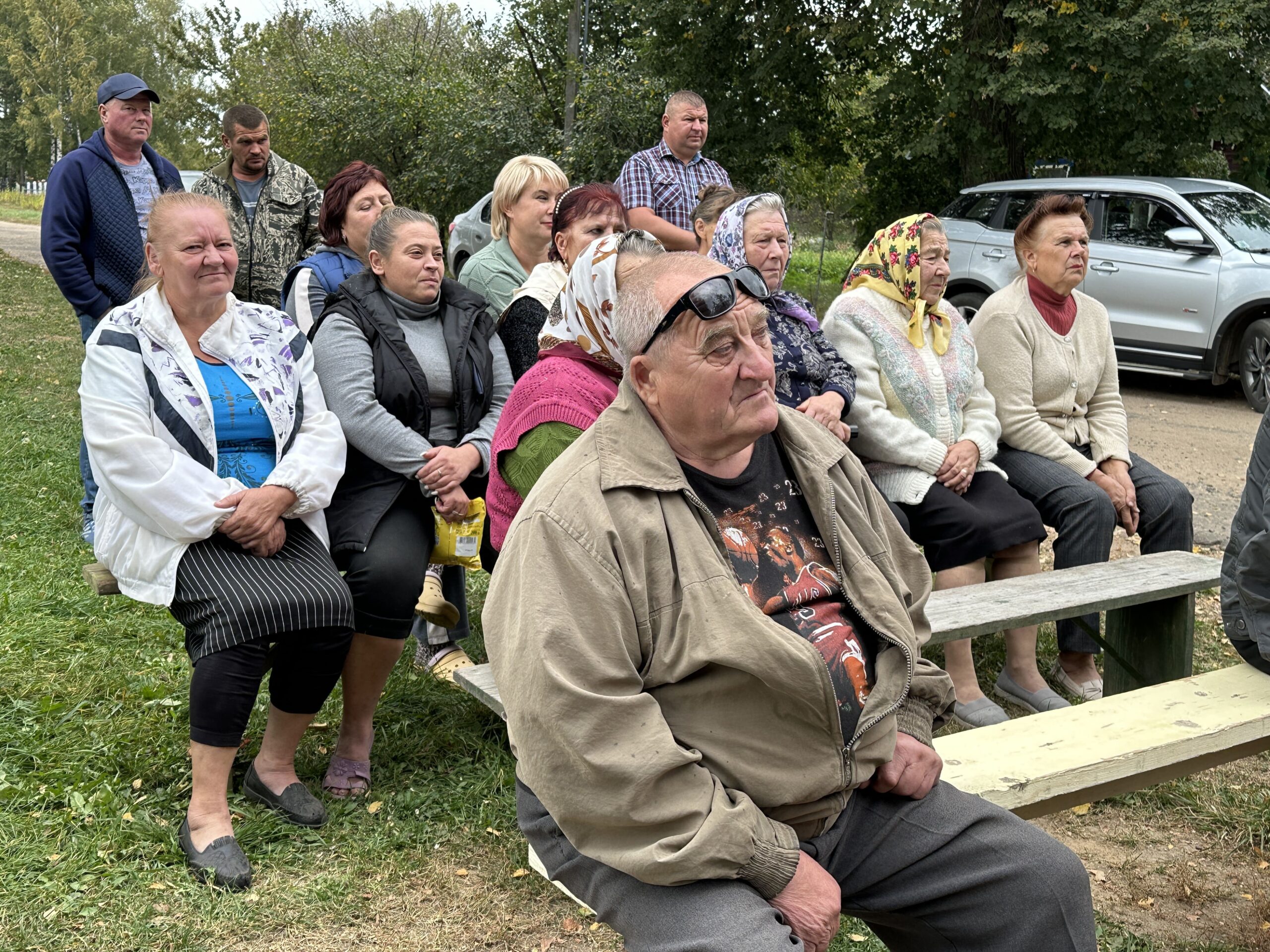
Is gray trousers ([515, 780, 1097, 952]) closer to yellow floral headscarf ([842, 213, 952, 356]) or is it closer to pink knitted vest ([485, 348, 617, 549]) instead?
pink knitted vest ([485, 348, 617, 549])

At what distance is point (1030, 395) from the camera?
486cm

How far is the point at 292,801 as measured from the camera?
3.44 m

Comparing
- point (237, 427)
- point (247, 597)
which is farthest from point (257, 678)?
point (237, 427)

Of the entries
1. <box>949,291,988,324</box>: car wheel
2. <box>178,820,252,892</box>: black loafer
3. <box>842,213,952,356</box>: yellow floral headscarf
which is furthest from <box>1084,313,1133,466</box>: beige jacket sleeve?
<box>949,291,988,324</box>: car wheel

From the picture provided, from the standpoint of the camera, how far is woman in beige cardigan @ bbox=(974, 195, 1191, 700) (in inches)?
186

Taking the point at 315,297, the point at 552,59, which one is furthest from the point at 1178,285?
the point at 552,59

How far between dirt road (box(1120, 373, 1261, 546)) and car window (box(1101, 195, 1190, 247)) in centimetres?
135

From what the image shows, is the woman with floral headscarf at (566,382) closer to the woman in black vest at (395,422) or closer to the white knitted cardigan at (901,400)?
the woman in black vest at (395,422)

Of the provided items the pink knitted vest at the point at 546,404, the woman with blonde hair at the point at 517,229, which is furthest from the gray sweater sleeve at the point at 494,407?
the pink knitted vest at the point at 546,404

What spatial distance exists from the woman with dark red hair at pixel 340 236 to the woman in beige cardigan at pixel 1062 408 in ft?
8.37

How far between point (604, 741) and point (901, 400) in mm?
2935

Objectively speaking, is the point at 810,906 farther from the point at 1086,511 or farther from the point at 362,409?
the point at 1086,511

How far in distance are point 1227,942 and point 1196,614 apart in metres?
2.64

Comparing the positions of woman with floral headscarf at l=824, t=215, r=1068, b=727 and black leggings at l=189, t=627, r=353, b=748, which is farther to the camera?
woman with floral headscarf at l=824, t=215, r=1068, b=727
